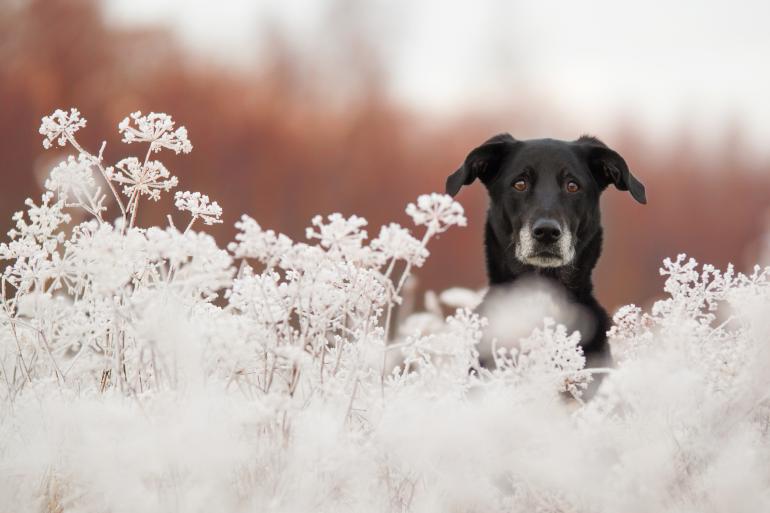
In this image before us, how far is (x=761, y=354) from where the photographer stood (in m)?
2.72

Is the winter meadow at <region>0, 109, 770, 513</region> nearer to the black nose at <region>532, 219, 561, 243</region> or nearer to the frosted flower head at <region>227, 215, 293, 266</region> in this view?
the frosted flower head at <region>227, 215, 293, 266</region>

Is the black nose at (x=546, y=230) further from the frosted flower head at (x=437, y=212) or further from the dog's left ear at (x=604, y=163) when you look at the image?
the frosted flower head at (x=437, y=212)

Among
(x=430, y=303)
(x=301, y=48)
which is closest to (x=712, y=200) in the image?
(x=301, y=48)

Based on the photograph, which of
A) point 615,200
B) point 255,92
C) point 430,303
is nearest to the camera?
point 430,303

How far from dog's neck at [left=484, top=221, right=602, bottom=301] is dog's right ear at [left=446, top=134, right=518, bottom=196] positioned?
0.43 metres

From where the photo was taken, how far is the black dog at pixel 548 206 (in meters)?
4.56

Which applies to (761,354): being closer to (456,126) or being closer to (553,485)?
(553,485)

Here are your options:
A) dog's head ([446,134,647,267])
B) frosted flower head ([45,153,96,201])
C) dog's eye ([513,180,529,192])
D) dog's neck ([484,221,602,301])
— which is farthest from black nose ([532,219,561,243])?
frosted flower head ([45,153,96,201])

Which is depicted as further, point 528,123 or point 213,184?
point 528,123

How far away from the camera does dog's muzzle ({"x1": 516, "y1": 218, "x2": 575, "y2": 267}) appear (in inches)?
→ 178

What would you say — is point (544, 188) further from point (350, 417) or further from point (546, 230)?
point (350, 417)

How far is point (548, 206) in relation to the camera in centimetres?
466

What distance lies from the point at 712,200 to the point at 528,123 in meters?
9.26

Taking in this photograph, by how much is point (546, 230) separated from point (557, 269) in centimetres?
31
